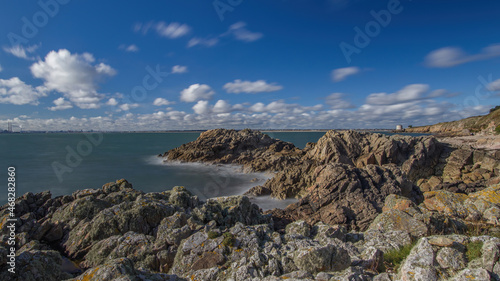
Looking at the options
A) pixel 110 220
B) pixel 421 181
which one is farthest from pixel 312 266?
pixel 421 181

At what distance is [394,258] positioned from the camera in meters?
6.11

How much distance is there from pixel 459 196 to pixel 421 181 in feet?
60.3

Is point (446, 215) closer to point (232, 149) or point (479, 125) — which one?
point (232, 149)

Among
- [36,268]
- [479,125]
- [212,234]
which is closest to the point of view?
[36,268]

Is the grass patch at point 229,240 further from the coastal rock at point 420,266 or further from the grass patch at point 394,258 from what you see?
the coastal rock at point 420,266

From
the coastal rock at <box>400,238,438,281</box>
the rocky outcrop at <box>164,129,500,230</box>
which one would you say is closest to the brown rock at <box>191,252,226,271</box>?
the coastal rock at <box>400,238,438,281</box>

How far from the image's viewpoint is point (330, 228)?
8.20 m

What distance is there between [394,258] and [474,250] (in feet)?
5.50

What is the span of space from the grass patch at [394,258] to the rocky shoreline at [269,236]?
0.04m

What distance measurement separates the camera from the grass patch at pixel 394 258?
18.5 ft

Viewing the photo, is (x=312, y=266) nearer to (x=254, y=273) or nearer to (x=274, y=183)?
(x=254, y=273)

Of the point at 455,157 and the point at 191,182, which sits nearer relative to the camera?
the point at 455,157

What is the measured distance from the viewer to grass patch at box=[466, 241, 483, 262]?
15.7 feet

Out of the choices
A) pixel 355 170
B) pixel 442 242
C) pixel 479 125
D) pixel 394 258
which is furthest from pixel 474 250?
pixel 479 125
